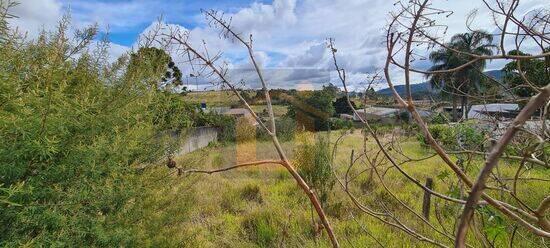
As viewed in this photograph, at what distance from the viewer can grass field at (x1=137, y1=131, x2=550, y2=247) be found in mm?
3141

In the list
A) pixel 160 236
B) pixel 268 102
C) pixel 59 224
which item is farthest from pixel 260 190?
pixel 268 102

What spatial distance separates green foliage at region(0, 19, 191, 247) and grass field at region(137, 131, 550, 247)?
598mm

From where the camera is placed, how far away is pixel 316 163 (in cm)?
795

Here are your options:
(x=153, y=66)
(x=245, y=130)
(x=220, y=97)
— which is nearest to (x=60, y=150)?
(x=220, y=97)

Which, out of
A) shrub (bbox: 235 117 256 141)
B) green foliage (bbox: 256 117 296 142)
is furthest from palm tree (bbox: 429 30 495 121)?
shrub (bbox: 235 117 256 141)

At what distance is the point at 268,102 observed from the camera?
0.96 metres

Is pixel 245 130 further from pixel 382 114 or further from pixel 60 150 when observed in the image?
pixel 382 114

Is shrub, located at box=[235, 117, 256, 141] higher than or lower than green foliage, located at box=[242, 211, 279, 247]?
lower

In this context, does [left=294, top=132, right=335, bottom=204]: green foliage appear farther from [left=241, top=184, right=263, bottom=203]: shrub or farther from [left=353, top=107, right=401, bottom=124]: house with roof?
[left=353, top=107, right=401, bottom=124]: house with roof

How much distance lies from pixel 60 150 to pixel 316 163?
621cm

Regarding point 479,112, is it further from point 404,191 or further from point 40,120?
point 404,191

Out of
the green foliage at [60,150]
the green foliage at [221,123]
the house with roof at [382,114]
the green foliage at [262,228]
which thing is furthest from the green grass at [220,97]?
the green foliage at [221,123]

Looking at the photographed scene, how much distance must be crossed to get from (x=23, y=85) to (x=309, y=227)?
146 inches

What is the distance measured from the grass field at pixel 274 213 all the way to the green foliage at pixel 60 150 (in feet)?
1.96
